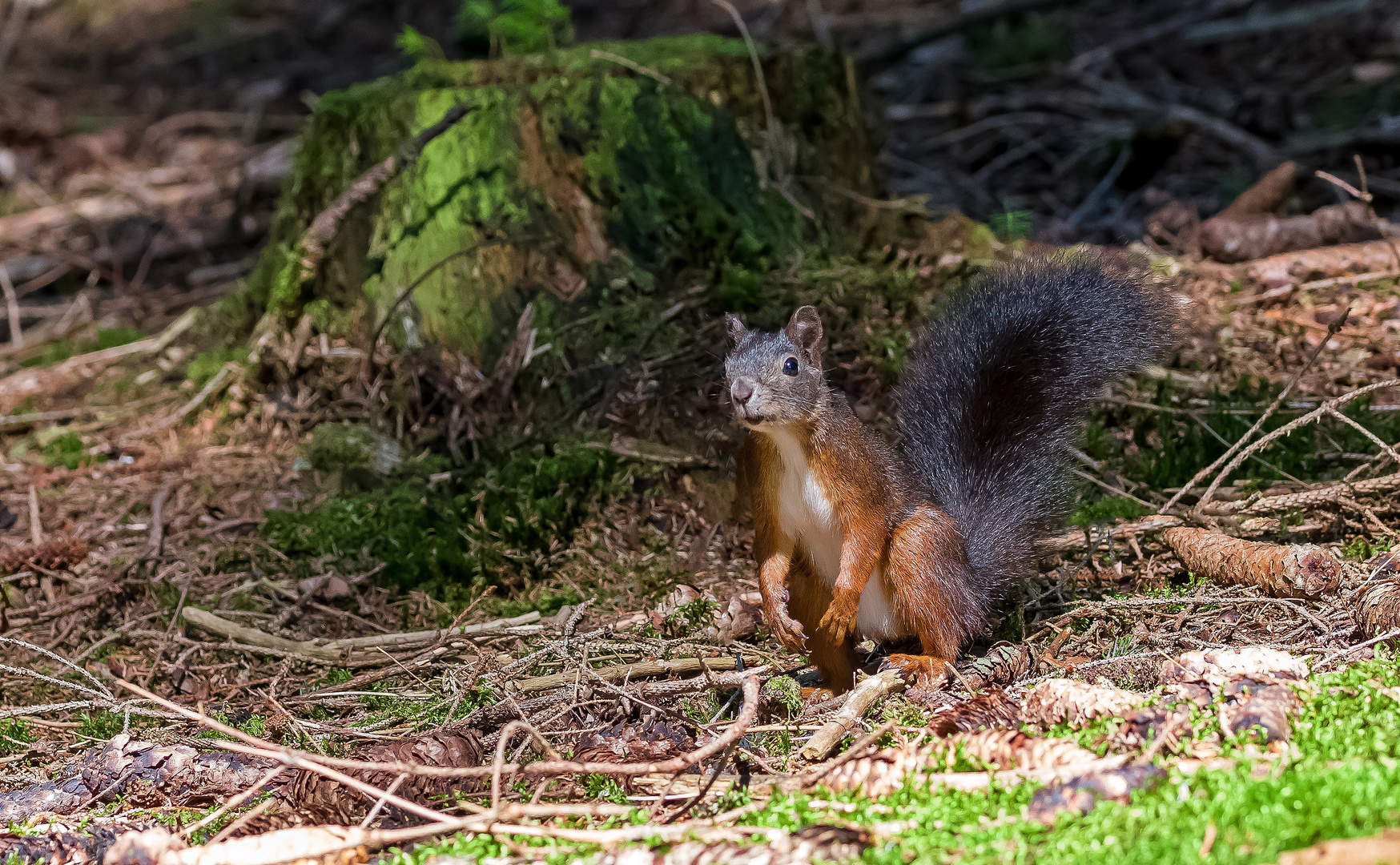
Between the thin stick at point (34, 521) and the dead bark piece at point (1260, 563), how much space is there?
3.78 metres

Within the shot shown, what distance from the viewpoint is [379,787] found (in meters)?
2.20

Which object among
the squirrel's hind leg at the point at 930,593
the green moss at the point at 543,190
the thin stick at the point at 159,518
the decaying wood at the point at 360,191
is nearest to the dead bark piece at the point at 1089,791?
the squirrel's hind leg at the point at 930,593

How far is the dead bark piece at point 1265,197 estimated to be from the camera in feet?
16.4

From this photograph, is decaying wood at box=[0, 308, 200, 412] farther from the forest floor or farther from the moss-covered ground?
the moss-covered ground

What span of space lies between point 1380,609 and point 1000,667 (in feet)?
2.69

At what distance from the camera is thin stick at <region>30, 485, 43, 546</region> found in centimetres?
390

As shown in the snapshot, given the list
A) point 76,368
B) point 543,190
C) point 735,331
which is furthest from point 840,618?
point 76,368

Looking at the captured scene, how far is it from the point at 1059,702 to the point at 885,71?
21.4 feet

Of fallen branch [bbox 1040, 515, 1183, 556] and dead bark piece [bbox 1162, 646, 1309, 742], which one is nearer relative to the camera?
dead bark piece [bbox 1162, 646, 1309, 742]

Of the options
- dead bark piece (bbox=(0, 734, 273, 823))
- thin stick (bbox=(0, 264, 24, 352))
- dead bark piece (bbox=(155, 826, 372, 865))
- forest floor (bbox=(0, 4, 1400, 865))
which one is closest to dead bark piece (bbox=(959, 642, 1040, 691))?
forest floor (bbox=(0, 4, 1400, 865))

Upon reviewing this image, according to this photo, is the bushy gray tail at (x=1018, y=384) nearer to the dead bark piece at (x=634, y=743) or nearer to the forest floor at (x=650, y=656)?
the forest floor at (x=650, y=656)

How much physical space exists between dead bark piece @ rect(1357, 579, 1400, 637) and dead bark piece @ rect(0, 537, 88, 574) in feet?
12.6

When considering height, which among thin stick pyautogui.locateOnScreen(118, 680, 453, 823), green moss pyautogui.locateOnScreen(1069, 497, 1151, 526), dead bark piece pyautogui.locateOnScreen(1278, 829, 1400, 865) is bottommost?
green moss pyautogui.locateOnScreen(1069, 497, 1151, 526)

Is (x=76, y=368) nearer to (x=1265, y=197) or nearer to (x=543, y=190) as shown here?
(x=543, y=190)
